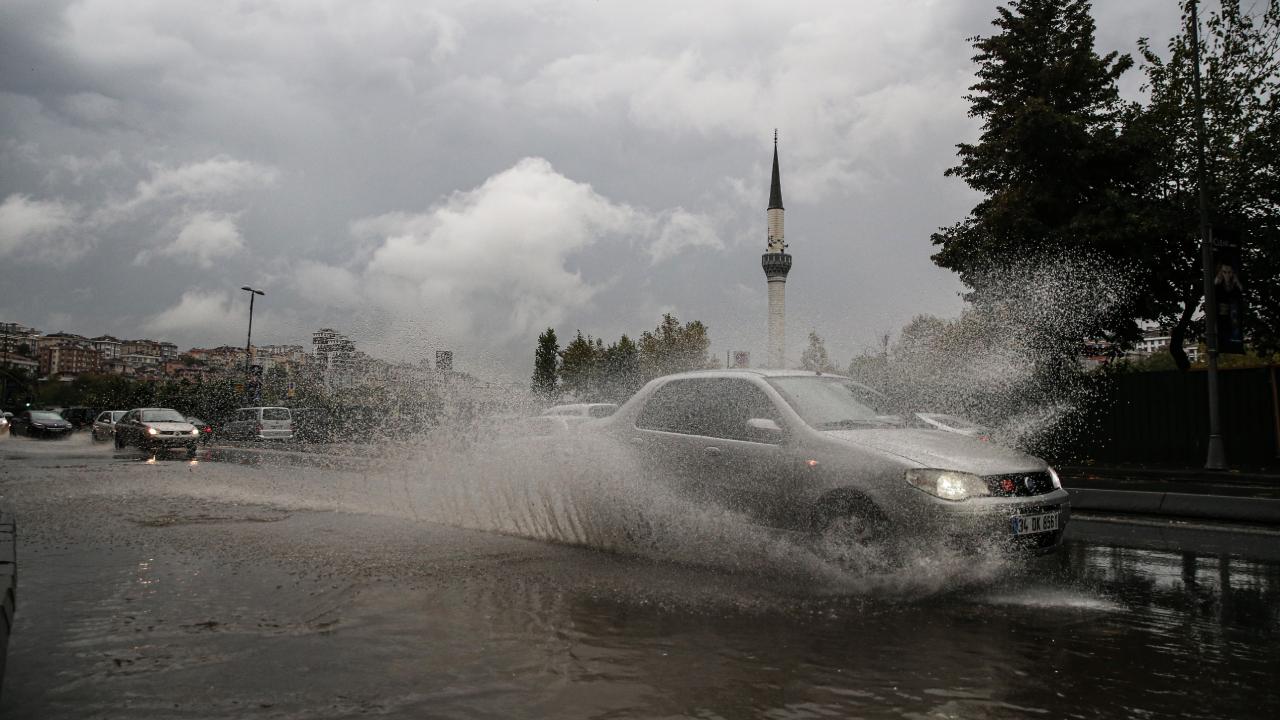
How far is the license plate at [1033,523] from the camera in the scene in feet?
17.9

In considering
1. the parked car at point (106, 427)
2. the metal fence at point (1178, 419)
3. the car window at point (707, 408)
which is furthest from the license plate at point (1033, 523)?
the parked car at point (106, 427)

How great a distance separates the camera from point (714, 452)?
21.6 ft

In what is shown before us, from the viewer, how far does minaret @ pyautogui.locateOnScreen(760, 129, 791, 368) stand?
84.8 metres

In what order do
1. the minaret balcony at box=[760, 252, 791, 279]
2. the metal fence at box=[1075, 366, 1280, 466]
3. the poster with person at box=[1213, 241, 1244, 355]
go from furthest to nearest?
the minaret balcony at box=[760, 252, 791, 279] → the metal fence at box=[1075, 366, 1280, 466] → the poster with person at box=[1213, 241, 1244, 355]

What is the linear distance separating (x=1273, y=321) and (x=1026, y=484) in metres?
21.5

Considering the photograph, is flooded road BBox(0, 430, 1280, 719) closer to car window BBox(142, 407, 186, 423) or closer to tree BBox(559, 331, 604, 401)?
car window BBox(142, 407, 186, 423)

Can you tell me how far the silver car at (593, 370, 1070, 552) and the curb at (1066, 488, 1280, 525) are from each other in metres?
5.18

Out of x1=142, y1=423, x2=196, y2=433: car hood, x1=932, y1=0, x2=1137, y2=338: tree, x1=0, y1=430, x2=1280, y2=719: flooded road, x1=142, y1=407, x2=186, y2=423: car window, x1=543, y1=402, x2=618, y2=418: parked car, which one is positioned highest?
x1=932, y1=0, x2=1137, y2=338: tree

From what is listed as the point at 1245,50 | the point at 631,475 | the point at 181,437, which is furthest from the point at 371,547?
the point at 1245,50

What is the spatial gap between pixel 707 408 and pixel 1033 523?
8.27ft

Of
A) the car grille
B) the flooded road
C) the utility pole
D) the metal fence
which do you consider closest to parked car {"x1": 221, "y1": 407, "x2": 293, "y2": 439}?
the flooded road

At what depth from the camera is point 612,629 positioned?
186 inches

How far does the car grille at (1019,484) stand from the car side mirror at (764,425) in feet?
4.73

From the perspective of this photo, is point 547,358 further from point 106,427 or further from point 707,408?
point 707,408
